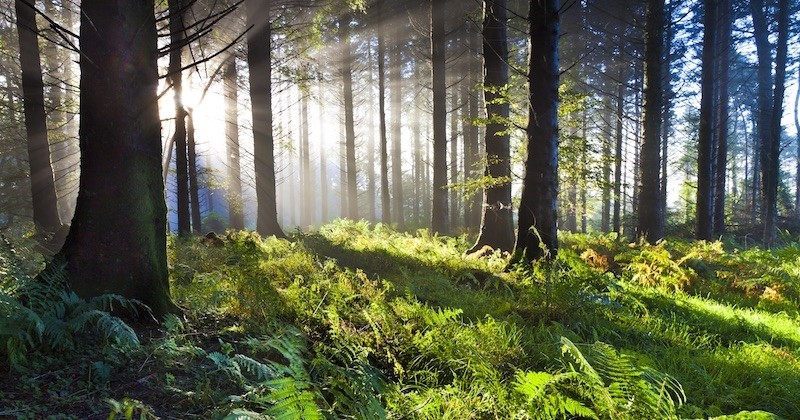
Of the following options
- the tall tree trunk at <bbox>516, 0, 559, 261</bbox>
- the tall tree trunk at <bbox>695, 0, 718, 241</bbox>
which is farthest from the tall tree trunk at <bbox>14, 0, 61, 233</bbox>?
the tall tree trunk at <bbox>695, 0, 718, 241</bbox>

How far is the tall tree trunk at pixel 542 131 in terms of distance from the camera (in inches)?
244

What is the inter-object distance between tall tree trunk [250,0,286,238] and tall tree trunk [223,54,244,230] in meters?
4.35

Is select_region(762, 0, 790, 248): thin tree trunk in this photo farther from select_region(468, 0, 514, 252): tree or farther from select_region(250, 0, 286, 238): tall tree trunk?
select_region(250, 0, 286, 238): tall tree trunk

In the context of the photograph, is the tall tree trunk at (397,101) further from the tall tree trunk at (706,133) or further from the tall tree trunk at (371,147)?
the tall tree trunk at (706,133)

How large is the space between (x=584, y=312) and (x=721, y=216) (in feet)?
58.2

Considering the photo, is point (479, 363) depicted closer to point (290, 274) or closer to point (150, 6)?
point (290, 274)

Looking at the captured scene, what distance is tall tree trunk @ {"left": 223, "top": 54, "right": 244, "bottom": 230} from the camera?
16391 mm

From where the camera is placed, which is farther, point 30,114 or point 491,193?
point 30,114

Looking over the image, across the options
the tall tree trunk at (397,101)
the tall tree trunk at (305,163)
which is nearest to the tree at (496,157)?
the tall tree trunk at (397,101)

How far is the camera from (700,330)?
169 inches

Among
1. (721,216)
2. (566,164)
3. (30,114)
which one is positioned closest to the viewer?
(566,164)

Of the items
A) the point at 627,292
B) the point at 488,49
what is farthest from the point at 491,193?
the point at 627,292

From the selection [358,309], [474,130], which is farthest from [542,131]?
[474,130]

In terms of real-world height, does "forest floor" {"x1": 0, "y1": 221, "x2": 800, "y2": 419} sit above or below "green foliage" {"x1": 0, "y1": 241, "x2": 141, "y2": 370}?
below
